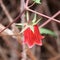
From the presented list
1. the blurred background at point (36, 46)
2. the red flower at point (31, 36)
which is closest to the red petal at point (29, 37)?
the red flower at point (31, 36)

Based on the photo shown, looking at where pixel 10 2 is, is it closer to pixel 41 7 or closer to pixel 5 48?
pixel 5 48

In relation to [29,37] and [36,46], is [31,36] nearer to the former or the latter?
[29,37]

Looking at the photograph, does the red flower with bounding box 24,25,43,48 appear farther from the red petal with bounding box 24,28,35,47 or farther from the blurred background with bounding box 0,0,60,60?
the blurred background with bounding box 0,0,60,60

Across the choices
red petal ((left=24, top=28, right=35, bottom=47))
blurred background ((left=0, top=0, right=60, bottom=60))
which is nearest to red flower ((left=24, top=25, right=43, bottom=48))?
red petal ((left=24, top=28, right=35, bottom=47))

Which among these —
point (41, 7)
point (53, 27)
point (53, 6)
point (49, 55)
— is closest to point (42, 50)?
point (49, 55)

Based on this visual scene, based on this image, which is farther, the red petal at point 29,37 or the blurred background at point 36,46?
the blurred background at point 36,46

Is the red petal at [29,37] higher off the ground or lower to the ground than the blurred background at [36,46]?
higher

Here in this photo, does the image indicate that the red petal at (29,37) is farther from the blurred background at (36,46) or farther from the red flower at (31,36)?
the blurred background at (36,46)

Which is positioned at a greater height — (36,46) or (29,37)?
(29,37)

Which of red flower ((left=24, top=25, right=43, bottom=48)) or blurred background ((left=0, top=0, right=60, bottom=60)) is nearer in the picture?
red flower ((left=24, top=25, right=43, bottom=48))

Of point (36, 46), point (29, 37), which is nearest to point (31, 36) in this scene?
point (29, 37)

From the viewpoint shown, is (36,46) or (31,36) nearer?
(31,36)
